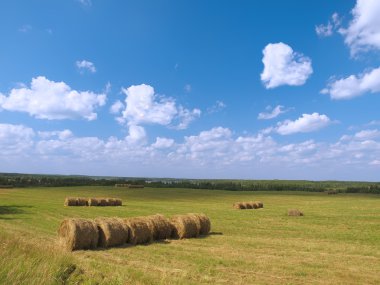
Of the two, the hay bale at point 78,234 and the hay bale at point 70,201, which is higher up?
the hay bale at point 70,201

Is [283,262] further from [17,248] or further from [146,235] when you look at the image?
[17,248]

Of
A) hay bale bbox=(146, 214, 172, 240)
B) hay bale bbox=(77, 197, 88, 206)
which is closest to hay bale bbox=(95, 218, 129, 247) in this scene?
hay bale bbox=(146, 214, 172, 240)

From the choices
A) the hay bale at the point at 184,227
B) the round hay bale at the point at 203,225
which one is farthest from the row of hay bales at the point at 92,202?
the hay bale at the point at 184,227

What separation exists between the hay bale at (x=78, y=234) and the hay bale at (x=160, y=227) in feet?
9.36

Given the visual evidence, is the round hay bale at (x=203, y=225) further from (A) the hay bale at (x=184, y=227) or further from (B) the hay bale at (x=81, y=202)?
(B) the hay bale at (x=81, y=202)

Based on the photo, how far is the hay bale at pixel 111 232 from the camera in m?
17.0

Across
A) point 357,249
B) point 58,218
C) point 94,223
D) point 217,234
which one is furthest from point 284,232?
point 58,218

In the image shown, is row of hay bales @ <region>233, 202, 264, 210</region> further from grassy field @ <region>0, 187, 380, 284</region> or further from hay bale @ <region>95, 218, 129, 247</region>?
hay bale @ <region>95, 218, 129, 247</region>

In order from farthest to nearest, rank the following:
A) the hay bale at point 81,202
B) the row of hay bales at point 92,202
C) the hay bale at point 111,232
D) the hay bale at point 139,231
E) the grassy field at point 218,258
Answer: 1. the hay bale at point 81,202
2. the row of hay bales at point 92,202
3. the hay bale at point 139,231
4. the hay bale at point 111,232
5. the grassy field at point 218,258

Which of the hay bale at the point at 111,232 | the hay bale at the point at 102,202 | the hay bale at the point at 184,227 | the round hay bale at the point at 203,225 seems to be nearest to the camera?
the hay bale at the point at 111,232

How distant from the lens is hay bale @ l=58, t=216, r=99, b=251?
16156mm

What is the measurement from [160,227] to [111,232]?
2677 millimetres

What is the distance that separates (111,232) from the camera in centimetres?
1708

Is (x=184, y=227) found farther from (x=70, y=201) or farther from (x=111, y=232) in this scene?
(x=70, y=201)
